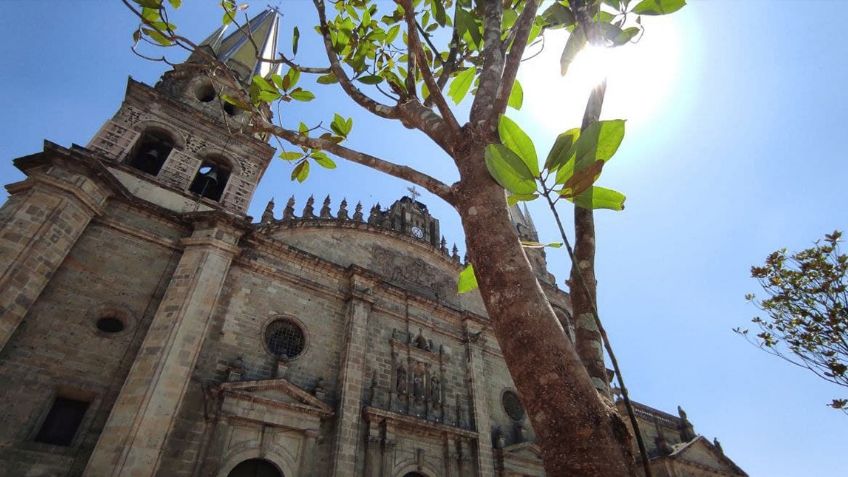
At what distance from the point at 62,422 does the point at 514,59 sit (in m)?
10.6

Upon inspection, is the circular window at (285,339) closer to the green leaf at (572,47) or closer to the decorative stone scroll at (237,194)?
the decorative stone scroll at (237,194)

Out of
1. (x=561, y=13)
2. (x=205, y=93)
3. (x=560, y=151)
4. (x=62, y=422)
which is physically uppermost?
(x=205, y=93)

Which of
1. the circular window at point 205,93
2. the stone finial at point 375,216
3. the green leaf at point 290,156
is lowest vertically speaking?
the green leaf at point 290,156

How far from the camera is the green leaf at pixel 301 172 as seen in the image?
3926 millimetres

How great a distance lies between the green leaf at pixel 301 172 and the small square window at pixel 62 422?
8.25 meters

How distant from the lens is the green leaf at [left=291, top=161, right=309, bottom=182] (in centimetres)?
393

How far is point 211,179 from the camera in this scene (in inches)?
553

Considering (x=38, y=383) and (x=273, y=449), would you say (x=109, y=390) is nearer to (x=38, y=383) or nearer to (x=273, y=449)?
(x=38, y=383)

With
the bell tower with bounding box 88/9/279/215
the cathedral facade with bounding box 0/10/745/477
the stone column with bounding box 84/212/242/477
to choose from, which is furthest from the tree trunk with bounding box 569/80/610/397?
the bell tower with bounding box 88/9/279/215

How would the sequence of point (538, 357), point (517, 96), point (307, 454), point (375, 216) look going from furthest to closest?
point (375, 216)
point (307, 454)
point (517, 96)
point (538, 357)

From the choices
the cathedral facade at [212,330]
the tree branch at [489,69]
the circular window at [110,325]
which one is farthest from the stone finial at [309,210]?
the tree branch at [489,69]

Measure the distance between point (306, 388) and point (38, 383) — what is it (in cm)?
540

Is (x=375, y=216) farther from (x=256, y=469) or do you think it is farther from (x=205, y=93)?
(x=256, y=469)

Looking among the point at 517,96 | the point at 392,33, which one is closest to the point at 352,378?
the point at 392,33
